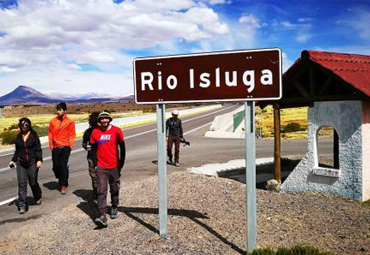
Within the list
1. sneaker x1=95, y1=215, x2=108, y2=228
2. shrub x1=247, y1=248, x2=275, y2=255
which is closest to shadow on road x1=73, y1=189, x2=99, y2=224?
sneaker x1=95, y1=215, x2=108, y2=228

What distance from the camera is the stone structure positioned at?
285 inches

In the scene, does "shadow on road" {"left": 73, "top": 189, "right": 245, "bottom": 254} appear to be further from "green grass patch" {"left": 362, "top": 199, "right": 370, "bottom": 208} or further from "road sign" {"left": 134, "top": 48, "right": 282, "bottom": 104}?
"green grass patch" {"left": 362, "top": 199, "right": 370, "bottom": 208}

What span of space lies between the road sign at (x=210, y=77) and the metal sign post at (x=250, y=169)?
0.91 ft

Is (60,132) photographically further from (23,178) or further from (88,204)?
(88,204)

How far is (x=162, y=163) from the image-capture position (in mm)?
5527

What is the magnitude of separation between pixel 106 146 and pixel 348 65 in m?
5.45

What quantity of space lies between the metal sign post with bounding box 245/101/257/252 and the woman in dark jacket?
183 inches

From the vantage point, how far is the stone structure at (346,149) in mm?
7234

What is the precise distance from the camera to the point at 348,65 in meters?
8.15

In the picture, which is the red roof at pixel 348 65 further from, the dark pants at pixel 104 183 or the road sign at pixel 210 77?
the dark pants at pixel 104 183

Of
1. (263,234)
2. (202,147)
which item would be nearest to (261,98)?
(263,234)

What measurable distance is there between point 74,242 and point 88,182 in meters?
4.82

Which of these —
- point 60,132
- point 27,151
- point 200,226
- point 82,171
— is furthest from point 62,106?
point 200,226

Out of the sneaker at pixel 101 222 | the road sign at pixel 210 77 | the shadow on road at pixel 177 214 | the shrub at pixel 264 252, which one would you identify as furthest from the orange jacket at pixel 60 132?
the shrub at pixel 264 252
